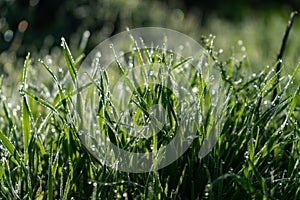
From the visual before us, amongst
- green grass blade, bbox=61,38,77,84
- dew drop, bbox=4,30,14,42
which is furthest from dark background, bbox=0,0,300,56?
green grass blade, bbox=61,38,77,84

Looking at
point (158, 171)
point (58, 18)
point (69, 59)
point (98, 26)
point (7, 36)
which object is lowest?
point (158, 171)

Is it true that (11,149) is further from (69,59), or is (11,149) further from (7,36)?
(7,36)

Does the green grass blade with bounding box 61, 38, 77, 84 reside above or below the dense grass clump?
above

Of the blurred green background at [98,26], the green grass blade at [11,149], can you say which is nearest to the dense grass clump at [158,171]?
the green grass blade at [11,149]

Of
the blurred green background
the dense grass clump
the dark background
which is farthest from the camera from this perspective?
the dark background

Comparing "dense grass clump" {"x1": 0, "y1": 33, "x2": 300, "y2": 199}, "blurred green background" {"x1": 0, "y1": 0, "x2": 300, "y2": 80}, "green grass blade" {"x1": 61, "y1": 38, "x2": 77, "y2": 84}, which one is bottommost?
"dense grass clump" {"x1": 0, "y1": 33, "x2": 300, "y2": 199}

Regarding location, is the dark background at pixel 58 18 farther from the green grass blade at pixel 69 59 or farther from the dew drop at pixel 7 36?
the green grass blade at pixel 69 59

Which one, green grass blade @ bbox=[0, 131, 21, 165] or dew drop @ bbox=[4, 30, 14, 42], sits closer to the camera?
green grass blade @ bbox=[0, 131, 21, 165]

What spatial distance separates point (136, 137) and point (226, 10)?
721 cm

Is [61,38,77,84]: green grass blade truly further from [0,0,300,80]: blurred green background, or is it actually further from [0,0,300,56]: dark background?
[0,0,300,56]: dark background

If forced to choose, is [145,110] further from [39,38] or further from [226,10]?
[226,10]

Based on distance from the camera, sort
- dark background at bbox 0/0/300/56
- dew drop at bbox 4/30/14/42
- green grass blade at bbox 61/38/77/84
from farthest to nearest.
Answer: dark background at bbox 0/0/300/56, dew drop at bbox 4/30/14/42, green grass blade at bbox 61/38/77/84

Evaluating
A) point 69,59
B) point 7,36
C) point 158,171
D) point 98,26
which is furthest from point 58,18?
point 158,171

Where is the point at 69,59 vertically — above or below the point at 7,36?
below
